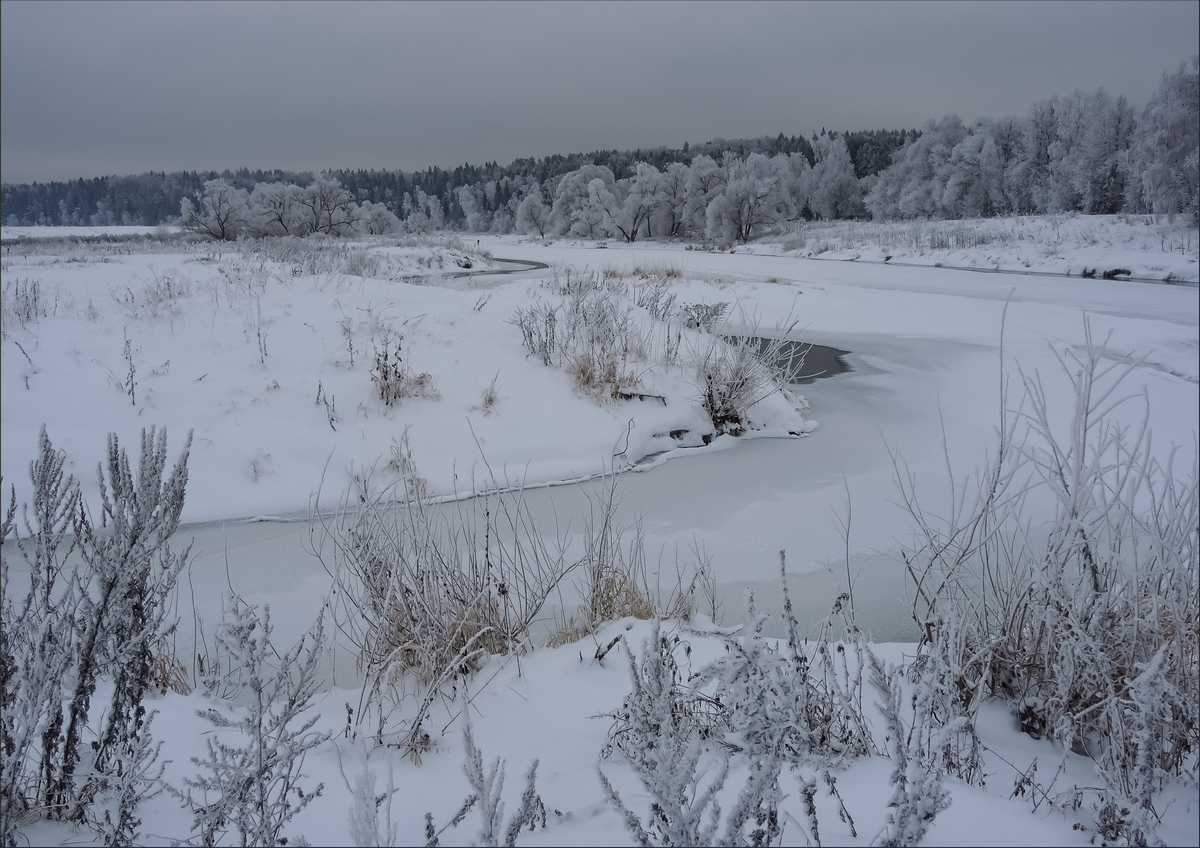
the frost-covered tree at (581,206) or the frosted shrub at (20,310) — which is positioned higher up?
the frost-covered tree at (581,206)

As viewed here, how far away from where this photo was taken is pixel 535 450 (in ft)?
20.8

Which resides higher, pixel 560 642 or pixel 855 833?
pixel 855 833

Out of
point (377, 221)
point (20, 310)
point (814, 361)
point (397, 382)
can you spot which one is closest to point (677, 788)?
point (397, 382)

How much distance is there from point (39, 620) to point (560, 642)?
1.91 m

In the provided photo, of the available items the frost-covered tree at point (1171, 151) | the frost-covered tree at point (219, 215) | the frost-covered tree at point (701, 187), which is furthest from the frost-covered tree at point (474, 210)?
the frost-covered tree at point (1171, 151)

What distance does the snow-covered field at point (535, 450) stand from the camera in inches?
75.9

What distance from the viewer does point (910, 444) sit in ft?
20.7

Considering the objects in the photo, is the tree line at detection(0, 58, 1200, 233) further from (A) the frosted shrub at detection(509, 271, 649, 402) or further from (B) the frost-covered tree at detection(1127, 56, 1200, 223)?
(A) the frosted shrub at detection(509, 271, 649, 402)

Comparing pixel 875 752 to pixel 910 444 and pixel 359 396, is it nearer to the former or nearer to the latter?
pixel 910 444

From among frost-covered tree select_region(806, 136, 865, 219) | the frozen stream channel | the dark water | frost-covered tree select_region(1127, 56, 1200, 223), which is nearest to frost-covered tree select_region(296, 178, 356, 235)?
the dark water

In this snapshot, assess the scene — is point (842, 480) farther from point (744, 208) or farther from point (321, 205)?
point (744, 208)

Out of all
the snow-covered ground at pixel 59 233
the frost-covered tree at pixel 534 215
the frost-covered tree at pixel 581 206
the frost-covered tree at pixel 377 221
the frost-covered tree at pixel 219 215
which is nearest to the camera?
the frost-covered tree at pixel 219 215

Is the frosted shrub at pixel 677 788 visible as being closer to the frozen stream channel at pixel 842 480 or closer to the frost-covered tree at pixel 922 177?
the frozen stream channel at pixel 842 480

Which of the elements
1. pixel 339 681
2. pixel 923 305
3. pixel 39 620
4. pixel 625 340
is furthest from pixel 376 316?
pixel 923 305
